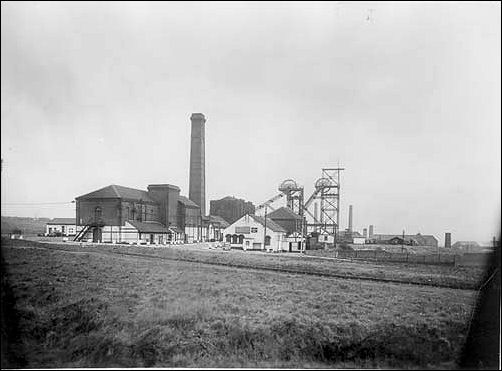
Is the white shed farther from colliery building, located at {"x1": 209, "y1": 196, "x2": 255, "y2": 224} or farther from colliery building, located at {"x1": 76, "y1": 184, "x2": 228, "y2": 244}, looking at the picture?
colliery building, located at {"x1": 209, "y1": 196, "x2": 255, "y2": 224}

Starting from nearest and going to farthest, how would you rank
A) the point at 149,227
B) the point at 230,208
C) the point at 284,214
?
the point at 149,227, the point at 284,214, the point at 230,208

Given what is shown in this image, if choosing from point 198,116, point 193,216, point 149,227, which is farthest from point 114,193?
point 193,216

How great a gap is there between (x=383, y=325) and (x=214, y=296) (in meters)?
4.27

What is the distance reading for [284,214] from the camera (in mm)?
36594

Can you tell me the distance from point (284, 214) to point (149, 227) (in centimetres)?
1876

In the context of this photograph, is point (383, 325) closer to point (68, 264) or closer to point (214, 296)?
point (214, 296)

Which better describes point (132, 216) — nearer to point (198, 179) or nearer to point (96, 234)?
point (96, 234)

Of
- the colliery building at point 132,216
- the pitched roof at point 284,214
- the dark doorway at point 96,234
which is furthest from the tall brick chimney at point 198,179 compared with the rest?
the dark doorway at point 96,234

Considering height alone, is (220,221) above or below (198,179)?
below

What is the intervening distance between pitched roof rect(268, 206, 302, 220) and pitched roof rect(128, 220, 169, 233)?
53.0ft

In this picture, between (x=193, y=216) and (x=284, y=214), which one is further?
(x=284, y=214)

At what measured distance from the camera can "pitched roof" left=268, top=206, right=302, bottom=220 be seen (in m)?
36.1

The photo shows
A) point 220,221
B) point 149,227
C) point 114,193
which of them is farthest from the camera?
point 220,221

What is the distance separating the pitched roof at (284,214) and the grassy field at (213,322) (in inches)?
999
